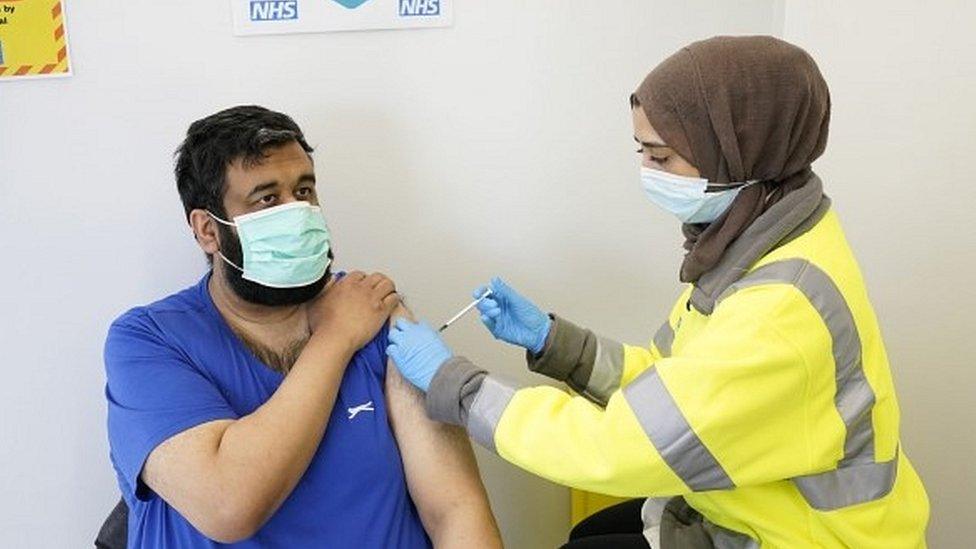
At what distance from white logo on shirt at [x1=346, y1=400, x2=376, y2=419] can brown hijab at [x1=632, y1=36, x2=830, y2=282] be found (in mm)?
646

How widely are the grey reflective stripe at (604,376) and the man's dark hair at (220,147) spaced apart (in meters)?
0.69

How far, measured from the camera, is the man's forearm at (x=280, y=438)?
1.24 m

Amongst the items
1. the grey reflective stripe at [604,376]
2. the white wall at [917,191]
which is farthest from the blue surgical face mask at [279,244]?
the white wall at [917,191]

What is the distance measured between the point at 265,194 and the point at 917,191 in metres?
1.32

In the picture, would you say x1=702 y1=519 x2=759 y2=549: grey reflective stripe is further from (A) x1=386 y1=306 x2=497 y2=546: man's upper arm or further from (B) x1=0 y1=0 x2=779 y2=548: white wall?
(B) x1=0 y1=0 x2=779 y2=548: white wall

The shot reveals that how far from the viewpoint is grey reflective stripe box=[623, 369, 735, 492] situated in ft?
3.64

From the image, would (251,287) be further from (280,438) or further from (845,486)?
(845,486)

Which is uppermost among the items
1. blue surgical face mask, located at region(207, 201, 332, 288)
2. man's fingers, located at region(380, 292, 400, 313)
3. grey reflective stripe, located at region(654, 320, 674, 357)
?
blue surgical face mask, located at region(207, 201, 332, 288)

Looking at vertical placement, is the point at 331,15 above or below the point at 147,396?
above

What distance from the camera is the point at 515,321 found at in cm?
161

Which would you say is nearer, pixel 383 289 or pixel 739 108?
pixel 739 108

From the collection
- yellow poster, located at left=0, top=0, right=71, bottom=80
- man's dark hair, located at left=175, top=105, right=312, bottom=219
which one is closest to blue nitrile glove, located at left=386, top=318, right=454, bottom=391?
man's dark hair, located at left=175, top=105, right=312, bottom=219

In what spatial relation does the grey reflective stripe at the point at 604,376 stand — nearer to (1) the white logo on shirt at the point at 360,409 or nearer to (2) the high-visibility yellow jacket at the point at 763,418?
(2) the high-visibility yellow jacket at the point at 763,418

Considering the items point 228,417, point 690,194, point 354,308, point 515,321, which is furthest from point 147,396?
point 690,194
